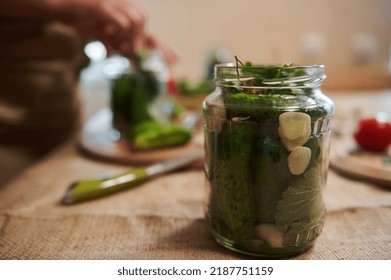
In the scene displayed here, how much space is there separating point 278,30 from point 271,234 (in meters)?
2.50

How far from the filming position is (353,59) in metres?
2.74

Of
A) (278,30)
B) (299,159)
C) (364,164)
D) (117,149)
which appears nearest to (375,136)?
(364,164)

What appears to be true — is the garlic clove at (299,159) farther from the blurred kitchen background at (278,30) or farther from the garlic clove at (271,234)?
the blurred kitchen background at (278,30)

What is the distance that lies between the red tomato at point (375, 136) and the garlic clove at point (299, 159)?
1.66ft

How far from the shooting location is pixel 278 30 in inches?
107

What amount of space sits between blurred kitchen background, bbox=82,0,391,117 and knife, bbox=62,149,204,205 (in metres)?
1.95

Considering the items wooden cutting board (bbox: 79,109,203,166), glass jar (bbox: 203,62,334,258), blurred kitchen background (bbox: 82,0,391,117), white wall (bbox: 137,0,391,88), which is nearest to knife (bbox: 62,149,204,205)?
wooden cutting board (bbox: 79,109,203,166)

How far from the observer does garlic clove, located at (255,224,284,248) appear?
17.5 inches

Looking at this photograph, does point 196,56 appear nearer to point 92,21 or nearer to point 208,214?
point 92,21

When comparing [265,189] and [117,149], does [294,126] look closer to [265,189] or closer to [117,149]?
[265,189]

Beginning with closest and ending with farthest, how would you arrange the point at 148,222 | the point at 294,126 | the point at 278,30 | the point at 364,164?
1. the point at 294,126
2. the point at 148,222
3. the point at 364,164
4. the point at 278,30

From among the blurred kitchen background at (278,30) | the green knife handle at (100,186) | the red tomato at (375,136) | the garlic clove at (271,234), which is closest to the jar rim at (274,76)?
the garlic clove at (271,234)

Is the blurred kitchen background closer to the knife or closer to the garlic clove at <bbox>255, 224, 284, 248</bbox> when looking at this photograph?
the knife
